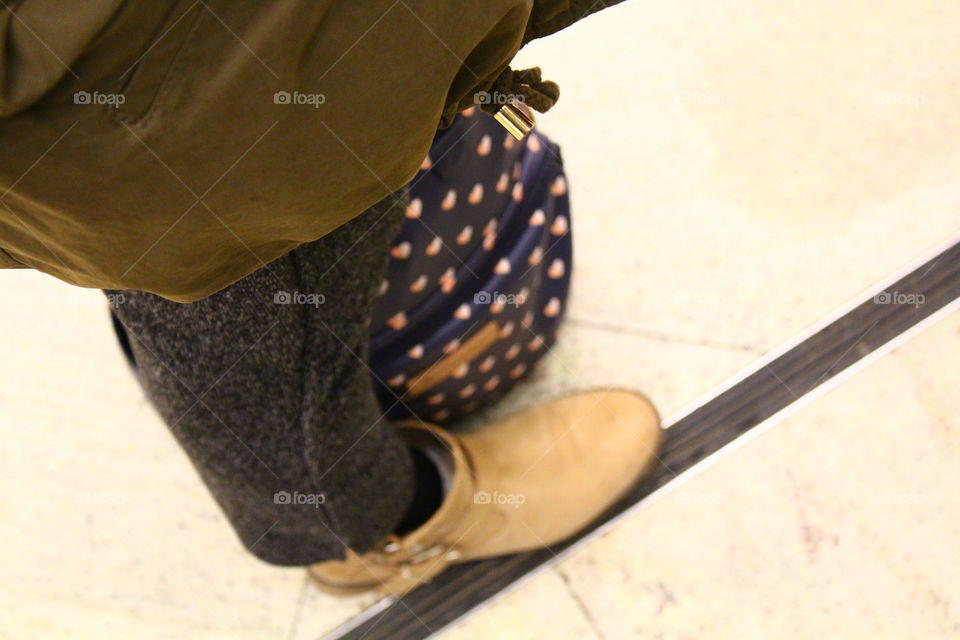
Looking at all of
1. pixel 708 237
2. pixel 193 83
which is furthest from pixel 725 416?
pixel 193 83

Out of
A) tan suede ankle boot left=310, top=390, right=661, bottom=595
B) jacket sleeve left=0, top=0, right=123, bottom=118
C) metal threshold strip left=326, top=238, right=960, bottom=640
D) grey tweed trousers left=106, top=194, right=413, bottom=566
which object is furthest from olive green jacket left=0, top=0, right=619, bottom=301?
metal threshold strip left=326, top=238, right=960, bottom=640

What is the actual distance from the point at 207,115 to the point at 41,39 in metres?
0.08

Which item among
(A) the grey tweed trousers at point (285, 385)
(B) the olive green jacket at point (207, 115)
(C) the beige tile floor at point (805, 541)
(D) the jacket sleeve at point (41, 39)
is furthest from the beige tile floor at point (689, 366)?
(D) the jacket sleeve at point (41, 39)

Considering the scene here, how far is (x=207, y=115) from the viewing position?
43 centimetres

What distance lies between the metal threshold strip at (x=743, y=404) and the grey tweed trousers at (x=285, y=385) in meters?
0.33

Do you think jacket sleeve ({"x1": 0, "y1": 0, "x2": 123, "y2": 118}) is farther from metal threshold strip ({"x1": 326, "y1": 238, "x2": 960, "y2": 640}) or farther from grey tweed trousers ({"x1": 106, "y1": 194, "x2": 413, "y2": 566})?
metal threshold strip ({"x1": 326, "y1": 238, "x2": 960, "y2": 640})

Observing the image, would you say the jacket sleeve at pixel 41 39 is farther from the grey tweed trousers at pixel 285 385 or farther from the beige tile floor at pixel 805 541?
the beige tile floor at pixel 805 541

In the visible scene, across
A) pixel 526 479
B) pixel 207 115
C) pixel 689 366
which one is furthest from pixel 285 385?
pixel 689 366

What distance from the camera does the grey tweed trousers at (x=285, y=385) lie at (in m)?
0.67

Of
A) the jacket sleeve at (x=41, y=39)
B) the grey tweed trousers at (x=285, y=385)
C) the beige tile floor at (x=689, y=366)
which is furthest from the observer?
the beige tile floor at (x=689, y=366)

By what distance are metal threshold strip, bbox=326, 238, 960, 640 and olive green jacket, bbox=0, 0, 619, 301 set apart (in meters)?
0.77

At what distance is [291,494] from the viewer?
0.82 m

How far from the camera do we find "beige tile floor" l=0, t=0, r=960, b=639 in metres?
1.13

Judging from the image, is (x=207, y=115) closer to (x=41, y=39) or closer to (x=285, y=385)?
(x=41, y=39)
